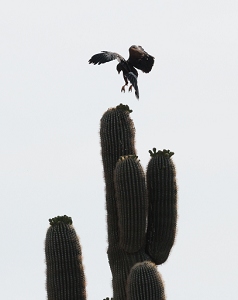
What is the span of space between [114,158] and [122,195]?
2.02 feet

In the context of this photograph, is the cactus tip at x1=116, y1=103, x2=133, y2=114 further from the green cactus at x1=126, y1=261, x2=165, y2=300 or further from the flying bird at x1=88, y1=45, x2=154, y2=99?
the green cactus at x1=126, y1=261, x2=165, y2=300

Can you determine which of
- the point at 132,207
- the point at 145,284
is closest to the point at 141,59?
the point at 132,207

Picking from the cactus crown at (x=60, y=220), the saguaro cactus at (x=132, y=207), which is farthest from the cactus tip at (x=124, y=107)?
the cactus crown at (x=60, y=220)

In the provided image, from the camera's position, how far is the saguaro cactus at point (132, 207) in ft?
57.2

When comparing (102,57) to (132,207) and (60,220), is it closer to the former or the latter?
(132,207)

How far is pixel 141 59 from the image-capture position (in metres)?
18.8

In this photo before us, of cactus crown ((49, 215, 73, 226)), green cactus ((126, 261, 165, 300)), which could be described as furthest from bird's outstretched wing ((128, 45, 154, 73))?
green cactus ((126, 261, 165, 300))

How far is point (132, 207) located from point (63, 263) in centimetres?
123

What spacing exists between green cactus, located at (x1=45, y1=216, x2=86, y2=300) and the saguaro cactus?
2.63 feet

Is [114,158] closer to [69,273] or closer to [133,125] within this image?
[133,125]

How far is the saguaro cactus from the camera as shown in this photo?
686 inches

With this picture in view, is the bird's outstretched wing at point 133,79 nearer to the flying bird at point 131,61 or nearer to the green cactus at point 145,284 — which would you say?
the flying bird at point 131,61

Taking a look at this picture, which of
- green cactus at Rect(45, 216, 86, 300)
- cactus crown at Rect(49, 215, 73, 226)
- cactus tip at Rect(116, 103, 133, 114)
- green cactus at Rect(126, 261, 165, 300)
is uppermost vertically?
cactus tip at Rect(116, 103, 133, 114)

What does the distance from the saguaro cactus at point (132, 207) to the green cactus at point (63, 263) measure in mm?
802
